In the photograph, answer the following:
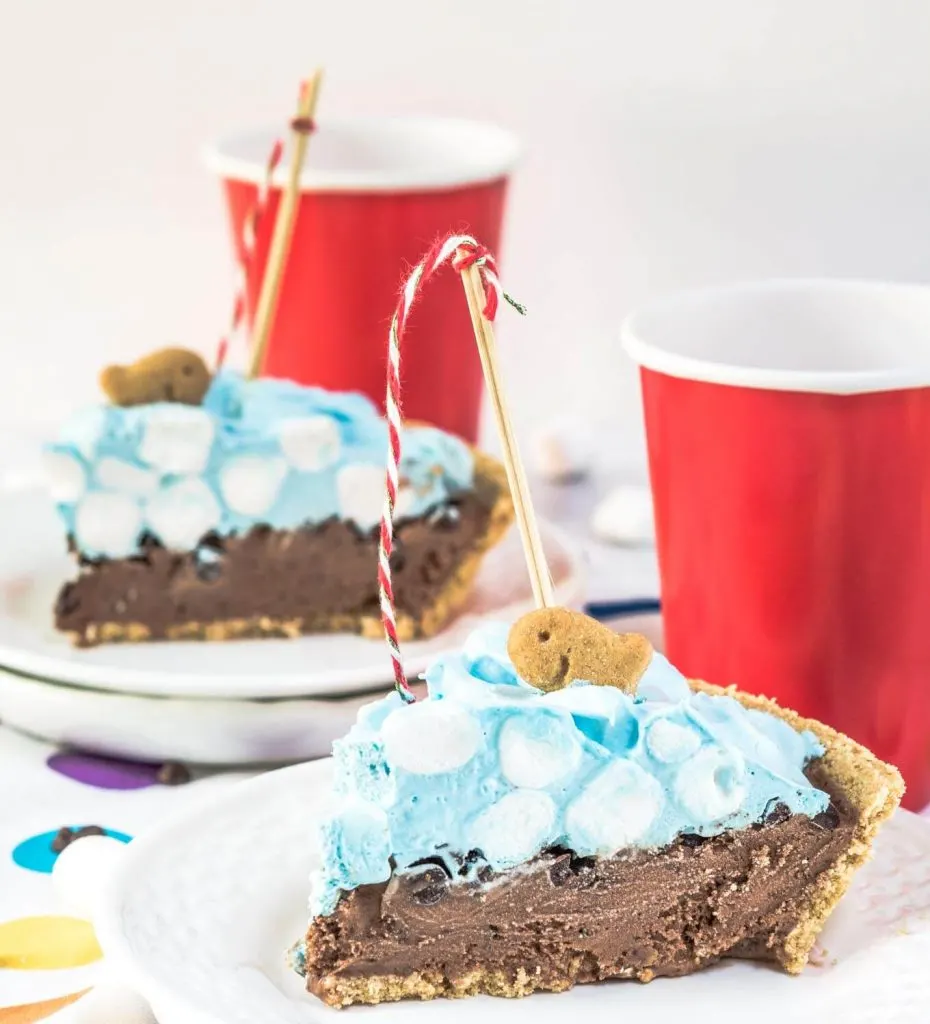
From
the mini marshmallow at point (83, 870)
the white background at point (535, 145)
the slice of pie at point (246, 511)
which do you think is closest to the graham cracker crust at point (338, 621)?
the slice of pie at point (246, 511)

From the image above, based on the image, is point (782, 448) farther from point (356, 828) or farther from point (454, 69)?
point (454, 69)

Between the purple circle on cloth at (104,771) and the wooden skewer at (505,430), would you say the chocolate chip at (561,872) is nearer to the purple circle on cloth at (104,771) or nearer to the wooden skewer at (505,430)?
the wooden skewer at (505,430)

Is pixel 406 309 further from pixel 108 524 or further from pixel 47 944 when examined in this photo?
pixel 108 524

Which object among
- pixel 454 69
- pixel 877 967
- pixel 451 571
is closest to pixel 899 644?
pixel 877 967

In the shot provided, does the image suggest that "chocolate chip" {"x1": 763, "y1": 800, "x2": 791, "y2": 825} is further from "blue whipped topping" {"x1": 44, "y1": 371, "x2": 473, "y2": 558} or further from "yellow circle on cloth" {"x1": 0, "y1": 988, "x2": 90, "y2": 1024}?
"blue whipped topping" {"x1": 44, "y1": 371, "x2": 473, "y2": 558}

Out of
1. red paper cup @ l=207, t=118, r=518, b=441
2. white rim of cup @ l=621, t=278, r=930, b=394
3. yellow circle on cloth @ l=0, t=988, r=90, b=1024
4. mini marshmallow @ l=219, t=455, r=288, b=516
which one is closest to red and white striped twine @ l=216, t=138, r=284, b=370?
red paper cup @ l=207, t=118, r=518, b=441

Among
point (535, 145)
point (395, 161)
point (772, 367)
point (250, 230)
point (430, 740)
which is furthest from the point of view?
point (535, 145)

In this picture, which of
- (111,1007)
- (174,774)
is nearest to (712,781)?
(111,1007)
